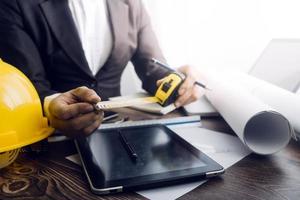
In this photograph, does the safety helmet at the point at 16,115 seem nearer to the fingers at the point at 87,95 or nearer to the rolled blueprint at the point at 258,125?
the fingers at the point at 87,95

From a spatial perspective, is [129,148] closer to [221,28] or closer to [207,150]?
[207,150]

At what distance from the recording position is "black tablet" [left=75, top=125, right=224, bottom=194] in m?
0.40

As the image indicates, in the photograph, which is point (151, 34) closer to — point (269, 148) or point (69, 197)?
point (269, 148)

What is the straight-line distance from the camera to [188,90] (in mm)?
736

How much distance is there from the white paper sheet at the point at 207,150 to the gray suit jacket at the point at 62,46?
12.7 inches

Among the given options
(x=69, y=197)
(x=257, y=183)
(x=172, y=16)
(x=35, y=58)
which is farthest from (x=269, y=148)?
(x=172, y=16)

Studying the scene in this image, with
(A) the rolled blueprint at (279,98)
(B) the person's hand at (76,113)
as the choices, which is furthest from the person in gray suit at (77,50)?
(A) the rolled blueprint at (279,98)

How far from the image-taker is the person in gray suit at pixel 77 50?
1.71ft

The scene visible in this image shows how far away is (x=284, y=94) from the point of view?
0.65m

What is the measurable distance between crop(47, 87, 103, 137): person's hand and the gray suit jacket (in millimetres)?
141

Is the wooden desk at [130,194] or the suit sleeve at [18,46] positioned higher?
the suit sleeve at [18,46]

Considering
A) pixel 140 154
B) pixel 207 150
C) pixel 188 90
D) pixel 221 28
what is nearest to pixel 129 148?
pixel 140 154

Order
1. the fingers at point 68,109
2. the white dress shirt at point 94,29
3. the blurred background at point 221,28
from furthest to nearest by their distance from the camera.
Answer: the blurred background at point 221,28
the white dress shirt at point 94,29
the fingers at point 68,109

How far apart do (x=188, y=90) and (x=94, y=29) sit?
1.26 feet
